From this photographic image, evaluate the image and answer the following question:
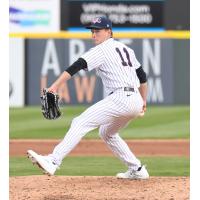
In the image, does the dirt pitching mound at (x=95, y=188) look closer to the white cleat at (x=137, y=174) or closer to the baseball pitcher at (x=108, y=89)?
the white cleat at (x=137, y=174)

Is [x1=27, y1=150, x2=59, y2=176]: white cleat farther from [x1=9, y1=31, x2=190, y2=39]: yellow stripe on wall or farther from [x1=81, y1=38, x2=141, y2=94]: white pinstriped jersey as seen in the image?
[x1=9, y1=31, x2=190, y2=39]: yellow stripe on wall

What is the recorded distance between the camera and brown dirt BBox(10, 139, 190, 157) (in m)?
10.8

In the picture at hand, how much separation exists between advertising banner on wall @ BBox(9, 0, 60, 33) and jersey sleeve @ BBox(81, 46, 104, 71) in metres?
11.6

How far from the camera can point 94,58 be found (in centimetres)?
687

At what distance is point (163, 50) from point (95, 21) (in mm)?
10628

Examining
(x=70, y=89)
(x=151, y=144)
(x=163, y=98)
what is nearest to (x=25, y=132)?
(x=151, y=144)

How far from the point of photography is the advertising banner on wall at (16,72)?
1717cm

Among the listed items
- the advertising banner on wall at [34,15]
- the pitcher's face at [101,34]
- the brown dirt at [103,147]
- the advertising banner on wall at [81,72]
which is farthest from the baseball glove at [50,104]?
the advertising banner on wall at [34,15]

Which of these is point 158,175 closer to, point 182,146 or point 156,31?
point 182,146

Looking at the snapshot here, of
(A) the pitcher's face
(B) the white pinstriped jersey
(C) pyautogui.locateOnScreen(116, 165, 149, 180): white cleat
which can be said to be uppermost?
(A) the pitcher's face

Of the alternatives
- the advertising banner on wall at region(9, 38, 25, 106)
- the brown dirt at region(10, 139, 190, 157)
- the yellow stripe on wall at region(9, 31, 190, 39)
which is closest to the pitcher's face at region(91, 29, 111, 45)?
the brown dirt at region(10, 139, 190, 157)

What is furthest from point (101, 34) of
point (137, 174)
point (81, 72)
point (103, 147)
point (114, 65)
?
point (81, 72)

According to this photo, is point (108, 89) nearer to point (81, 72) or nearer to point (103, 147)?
point (103, 147)

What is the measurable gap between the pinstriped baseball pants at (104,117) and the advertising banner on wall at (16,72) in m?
9.87
